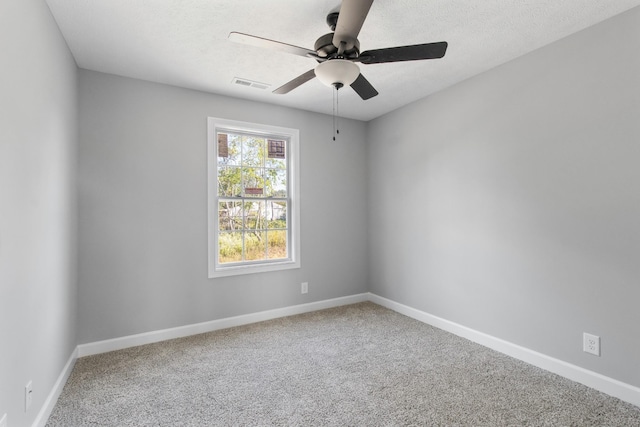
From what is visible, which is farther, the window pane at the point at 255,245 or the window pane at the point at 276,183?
the window pane at the point at 276,183

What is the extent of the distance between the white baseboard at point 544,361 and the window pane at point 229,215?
91.6 inches

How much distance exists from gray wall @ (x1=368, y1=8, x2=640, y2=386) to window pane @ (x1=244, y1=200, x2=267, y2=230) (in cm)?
179

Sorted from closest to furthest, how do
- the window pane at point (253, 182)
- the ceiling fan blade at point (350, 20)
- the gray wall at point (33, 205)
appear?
the gray wall at point (33, 205) < the ceiling fan blade at point (350, 20) < the window pane at point (253, 182)

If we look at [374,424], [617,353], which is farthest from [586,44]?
[374,424]

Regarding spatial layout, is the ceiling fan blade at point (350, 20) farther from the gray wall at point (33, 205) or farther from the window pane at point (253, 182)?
the window pane at point (253, 182)

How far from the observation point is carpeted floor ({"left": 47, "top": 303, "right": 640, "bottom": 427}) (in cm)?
197

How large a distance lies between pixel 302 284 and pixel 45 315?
101 inches

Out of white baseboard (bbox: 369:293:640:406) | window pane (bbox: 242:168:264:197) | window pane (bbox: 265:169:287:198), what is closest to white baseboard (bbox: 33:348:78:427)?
window pane (bbox: 242:168:264:197)

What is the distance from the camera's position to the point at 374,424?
1.90 m

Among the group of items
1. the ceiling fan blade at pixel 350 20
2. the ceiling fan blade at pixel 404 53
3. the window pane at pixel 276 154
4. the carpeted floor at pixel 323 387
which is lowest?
the carpeted floor at pixel 323 387

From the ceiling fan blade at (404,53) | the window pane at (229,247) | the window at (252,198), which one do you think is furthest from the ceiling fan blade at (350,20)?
the window pane at (229,247)

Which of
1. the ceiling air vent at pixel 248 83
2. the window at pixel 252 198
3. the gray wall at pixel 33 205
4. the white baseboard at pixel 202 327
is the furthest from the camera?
the window at pixel 252 198

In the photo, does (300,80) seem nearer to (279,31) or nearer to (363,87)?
(279,31)

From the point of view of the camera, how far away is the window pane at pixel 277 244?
13.0 ft
